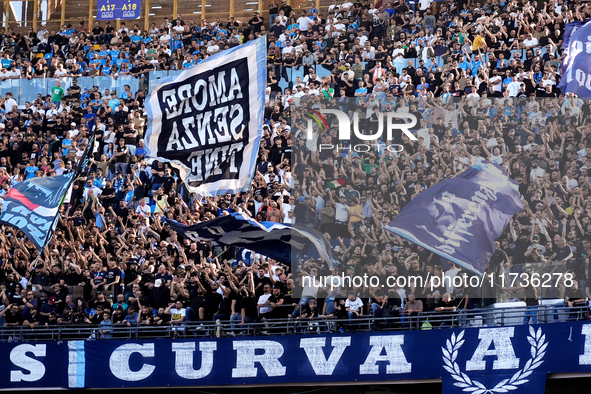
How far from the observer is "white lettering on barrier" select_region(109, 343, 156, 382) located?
16875mm

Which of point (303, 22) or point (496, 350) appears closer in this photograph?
point (496, 350)

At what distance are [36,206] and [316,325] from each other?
18.6 ft

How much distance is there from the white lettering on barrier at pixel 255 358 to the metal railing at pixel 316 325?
0.22 metres

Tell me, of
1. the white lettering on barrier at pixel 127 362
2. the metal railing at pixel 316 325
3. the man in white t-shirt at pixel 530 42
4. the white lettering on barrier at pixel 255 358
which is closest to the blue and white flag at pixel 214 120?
the metal railing at pixel 316 325

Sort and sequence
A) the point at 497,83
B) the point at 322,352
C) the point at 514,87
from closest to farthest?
the point at 322,352 → the point at 514,87 → the point at 497,83

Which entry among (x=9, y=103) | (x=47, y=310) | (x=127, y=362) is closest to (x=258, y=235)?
(x=127, y=362)

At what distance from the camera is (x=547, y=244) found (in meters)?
15.4

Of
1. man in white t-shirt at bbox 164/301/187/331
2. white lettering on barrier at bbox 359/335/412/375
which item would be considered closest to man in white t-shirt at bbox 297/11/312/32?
man in white t-shirt at bbox 164/301/187/331

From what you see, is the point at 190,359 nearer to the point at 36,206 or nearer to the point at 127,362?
the point at 127,362

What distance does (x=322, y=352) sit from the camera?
1600 centimetres

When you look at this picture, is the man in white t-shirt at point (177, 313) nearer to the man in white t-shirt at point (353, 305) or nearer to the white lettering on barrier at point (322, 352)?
the white lettering on barrier at point (322, 352)

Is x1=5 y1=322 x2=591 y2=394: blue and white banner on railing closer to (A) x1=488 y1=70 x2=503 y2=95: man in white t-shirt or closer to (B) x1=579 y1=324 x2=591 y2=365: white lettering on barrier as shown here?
(B) x1=579 y1=324 x2=591 y2=365: white lettering on barrier

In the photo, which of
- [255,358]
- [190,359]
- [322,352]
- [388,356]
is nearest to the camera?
[388,356]

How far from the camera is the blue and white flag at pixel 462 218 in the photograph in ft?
44.7
